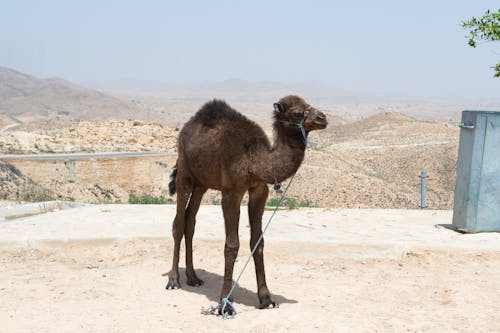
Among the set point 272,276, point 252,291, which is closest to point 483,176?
point 272,276

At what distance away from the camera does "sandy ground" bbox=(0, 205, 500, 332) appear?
6141mm

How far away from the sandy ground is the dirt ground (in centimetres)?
1

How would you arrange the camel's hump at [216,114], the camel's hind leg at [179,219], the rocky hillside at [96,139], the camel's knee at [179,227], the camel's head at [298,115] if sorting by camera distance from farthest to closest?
the rocky hillside at [96,139] → the camel's knee at [179,227] → the camel's hind leg at [179,219] → the camel's hump at [216,114] → the camel's head at [298,115]

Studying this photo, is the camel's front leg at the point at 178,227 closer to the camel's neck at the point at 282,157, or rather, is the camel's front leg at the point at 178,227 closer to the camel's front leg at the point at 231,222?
the camel's front leg at the point at 231,222

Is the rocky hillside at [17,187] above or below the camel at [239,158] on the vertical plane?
below

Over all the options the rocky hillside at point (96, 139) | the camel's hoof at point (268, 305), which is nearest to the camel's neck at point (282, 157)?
the camel's hoof at point (268, 305)

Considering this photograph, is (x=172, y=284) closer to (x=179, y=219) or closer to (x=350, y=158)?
(x=179, y=219)

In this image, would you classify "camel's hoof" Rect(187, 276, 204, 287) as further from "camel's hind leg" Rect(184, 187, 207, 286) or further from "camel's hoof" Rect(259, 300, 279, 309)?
"camel's hoof" Rect(259, 300, 279, 309)

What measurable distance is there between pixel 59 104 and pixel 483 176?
3716 inches

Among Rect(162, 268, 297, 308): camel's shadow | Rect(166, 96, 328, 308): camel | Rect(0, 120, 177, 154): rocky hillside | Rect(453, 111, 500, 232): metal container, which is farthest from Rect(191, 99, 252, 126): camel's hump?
Rect(0, 120, 177, 154): rocky hillside

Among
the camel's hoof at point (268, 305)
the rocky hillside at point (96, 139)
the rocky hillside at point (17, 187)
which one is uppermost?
the rocky hillside at point (96, 139)

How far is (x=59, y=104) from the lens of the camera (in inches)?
3836

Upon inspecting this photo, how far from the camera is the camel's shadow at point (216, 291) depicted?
6.96 m

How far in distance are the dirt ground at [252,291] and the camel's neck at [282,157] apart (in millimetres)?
1466
